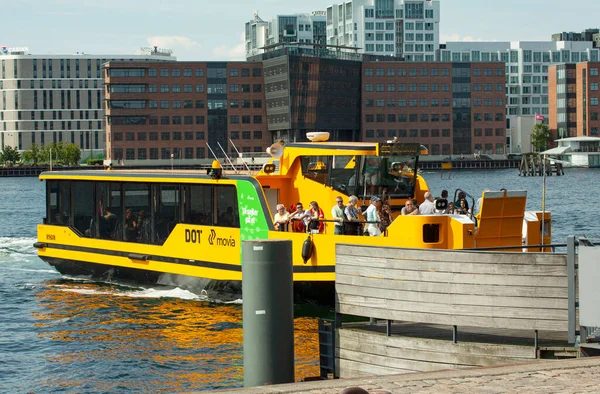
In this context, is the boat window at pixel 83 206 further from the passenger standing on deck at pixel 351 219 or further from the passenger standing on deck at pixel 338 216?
the passenger standing on deck at pixel 351 219

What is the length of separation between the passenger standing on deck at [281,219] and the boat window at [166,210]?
3492 mm

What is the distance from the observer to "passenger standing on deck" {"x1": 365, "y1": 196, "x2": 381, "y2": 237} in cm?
2065

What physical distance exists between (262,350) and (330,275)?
9.46 metres

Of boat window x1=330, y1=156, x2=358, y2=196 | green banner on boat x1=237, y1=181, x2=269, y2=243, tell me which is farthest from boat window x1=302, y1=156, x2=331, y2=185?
green banner on boat x1=237, y1=181, x2=269, y2=243

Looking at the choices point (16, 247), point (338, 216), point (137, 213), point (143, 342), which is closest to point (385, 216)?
point (338, 216)

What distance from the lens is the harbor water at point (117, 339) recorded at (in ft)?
57.6

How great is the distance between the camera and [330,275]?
68.7 feet

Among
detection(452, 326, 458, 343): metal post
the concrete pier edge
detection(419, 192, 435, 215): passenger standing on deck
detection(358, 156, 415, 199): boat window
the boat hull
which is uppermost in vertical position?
detection(358, 156, 415, 199): boat window

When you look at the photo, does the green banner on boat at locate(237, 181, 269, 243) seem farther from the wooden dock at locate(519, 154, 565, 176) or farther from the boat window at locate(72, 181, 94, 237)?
the wooden dock at locate(519, 154, 565, 176)

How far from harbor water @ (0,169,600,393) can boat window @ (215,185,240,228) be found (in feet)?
6.73

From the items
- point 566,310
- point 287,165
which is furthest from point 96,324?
point 566,310

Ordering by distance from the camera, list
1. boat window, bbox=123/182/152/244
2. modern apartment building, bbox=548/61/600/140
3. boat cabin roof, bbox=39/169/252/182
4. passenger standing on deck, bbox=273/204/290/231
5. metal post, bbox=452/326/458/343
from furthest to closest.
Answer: modern apartment building, bbox=548/61/600/140, boat window, bbox=123/182/152/244, boat cabin roof, bbox=39/169/252/182, passenger standing on deck, bbox=273/204/290/231, metal post, bbox=452/326/458/343

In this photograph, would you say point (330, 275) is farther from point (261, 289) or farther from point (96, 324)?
point (261, 289)

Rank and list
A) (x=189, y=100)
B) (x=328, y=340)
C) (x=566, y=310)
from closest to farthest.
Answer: (x=566, y=310)
(x=328, y=340)
(x=189, y=100)
